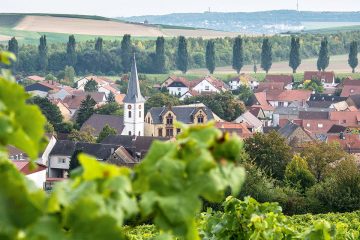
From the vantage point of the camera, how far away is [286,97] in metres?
89.8

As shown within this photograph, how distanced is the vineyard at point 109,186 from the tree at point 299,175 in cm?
3479

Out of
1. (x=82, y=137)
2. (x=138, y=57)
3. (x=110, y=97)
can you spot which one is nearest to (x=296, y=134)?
(x=82, y=137)

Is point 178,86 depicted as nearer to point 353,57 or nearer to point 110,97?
point 110,97

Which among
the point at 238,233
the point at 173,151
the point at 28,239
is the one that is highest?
the point at 173,151

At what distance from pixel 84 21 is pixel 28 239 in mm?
152737

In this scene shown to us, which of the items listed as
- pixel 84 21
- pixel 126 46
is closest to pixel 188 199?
pixel 126 46

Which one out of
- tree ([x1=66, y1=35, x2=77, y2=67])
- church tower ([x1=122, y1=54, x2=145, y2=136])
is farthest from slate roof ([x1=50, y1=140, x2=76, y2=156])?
tree ([x1=66, y1=35, x2=77, y2=67])

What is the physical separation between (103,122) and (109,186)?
63.3 m

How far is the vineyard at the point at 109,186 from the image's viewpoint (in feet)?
5.19

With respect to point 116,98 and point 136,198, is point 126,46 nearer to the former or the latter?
Result: point 116,98

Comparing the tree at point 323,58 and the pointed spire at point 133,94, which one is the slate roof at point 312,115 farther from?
the tree at point 323,58

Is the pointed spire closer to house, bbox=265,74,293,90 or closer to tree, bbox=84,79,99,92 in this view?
tree, bbox=84,79,99,92

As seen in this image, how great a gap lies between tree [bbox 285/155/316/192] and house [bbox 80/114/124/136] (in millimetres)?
27001

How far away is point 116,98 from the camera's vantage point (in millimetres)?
87312
